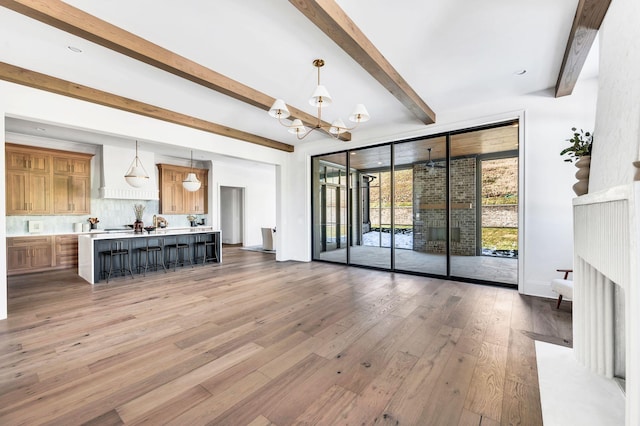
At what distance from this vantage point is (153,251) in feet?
20.2

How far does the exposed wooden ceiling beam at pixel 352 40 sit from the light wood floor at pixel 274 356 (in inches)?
113

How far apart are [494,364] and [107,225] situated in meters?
8.58

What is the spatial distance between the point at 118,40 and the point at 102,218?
605cm

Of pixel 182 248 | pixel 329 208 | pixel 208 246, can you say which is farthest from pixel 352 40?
pixel 208 246

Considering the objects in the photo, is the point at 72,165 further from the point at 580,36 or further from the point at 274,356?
the point at 580,36

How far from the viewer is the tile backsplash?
5.97 meters

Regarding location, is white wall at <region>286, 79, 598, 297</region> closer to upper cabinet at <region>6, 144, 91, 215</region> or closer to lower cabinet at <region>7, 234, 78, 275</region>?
upper cabinet at <region>6, 144, 91, 215</region>

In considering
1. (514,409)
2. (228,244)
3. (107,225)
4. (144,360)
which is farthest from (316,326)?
(228,244)

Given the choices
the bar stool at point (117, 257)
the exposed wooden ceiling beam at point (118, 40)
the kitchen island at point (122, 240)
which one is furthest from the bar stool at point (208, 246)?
the exposed wooden ceiling beam at point (118, 40)

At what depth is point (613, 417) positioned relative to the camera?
62.1 inches

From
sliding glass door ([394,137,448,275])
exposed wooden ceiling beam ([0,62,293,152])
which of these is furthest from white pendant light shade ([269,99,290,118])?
sliding glass door ([394,137,448,275])

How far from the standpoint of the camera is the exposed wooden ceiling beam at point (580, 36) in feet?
7.32

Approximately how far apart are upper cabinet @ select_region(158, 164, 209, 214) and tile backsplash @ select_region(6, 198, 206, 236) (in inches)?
10.3

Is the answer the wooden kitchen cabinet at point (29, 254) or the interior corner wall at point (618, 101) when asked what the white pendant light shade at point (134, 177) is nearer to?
the wooden kitchen cabinet at point (29, 254)
